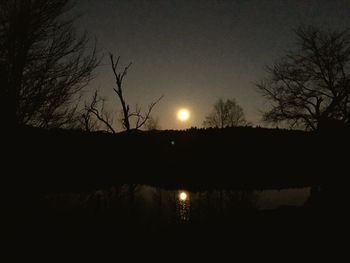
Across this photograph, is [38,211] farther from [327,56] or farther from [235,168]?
[327,56]

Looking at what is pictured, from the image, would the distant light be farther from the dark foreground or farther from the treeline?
the treeline

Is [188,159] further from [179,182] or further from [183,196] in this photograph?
[183,196]

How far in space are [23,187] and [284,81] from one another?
17.7 m

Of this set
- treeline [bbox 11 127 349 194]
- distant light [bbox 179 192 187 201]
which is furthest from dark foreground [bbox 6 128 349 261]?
distant light [bbox 179 192 187 201]

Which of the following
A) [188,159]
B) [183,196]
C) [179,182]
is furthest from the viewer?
[188,159]

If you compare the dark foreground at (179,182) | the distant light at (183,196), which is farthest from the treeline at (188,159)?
the distant light at (183,196)

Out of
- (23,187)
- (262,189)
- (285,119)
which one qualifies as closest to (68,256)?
(23,187)

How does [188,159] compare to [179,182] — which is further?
[188,159]

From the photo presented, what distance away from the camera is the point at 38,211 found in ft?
27.8

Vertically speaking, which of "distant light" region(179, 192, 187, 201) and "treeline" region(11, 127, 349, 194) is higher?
"treeline" region(11, 127, 349, 194)

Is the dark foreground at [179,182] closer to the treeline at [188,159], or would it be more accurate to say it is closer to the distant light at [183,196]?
the treeline at [188,159]

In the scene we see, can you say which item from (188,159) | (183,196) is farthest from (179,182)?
(188,159)

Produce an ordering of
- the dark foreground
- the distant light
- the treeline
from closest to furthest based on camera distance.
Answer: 1. the dark foreground
2. the distant light
3. the treeline

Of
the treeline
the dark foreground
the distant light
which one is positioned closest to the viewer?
the dark foreground
